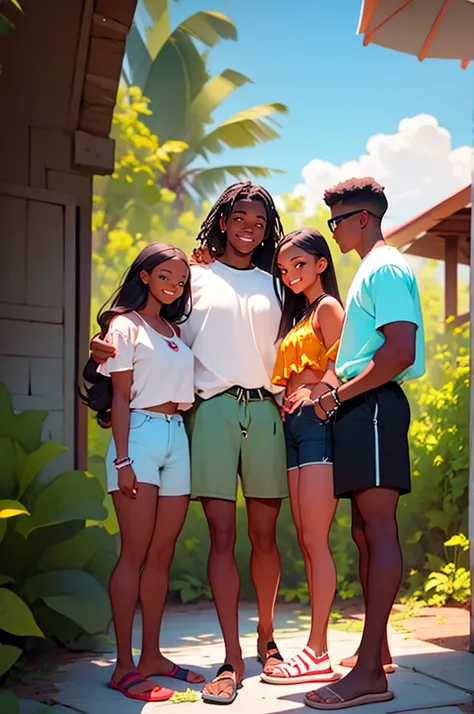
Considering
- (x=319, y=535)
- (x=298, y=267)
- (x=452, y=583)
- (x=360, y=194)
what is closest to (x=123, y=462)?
(x=319, y=535)

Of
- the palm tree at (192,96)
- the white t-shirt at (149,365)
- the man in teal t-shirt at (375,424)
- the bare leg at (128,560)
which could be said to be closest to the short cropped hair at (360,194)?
the man in teal t-shirt at (375,424)

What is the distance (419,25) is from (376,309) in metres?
1.65

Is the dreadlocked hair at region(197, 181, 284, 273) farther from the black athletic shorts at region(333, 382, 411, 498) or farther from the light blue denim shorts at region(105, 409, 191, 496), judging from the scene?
the black athletic shorts at region(333, 382, 411, 498)

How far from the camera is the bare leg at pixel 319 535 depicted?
382 cm

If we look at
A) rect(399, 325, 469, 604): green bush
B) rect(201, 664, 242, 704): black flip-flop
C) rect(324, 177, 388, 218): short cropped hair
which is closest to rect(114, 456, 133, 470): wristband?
rect(201, 664, 242, 704): black flip-flop

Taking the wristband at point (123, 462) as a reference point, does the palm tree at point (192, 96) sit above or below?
above

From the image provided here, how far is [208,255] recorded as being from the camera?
13.8ft

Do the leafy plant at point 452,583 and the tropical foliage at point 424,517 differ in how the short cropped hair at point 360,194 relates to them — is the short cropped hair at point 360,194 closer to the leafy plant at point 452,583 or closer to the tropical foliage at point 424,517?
the leafy plant at point 452,583

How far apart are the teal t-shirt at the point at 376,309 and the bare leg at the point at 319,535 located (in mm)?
434

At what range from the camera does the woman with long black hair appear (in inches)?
151

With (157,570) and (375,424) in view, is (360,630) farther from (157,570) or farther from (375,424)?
(375,424)

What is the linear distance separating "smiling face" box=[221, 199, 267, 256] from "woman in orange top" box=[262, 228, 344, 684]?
127mm

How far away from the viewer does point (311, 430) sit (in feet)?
12.6

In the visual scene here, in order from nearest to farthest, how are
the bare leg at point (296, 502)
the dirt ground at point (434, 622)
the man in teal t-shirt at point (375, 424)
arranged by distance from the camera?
the man in teal t-shirt at point (375, 424), the bare leg at point (296, 502), the dirt ground at point (434, 622)
